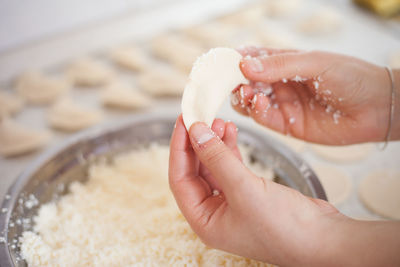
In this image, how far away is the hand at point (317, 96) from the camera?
0.77 metres

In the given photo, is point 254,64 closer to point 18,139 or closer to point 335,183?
point 335,183

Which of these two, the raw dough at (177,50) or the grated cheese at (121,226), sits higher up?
the raw dough at (177,50)

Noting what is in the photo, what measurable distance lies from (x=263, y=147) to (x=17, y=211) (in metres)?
0.55

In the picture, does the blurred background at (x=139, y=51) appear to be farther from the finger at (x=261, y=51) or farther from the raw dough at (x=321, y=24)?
the finger at (x=261, y=51)

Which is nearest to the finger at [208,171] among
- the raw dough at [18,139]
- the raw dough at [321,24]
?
the raw dough at [18,139]

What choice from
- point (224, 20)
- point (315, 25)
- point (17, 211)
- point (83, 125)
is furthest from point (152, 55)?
point (17, 211)

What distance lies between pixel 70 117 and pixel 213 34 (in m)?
0.76

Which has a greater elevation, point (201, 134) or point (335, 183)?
point (201, 134)

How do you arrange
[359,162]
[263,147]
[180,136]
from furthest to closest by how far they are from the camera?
[359,162], [263,147], [180,136]

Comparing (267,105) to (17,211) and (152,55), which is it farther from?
(152,55)

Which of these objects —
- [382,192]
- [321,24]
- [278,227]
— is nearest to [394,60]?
[321,24]

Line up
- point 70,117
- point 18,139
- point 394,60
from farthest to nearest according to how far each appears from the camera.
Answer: point 394,60
point 70,117
point 18,139

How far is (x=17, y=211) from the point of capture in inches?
27.8

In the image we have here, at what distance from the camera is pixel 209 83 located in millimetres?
707
